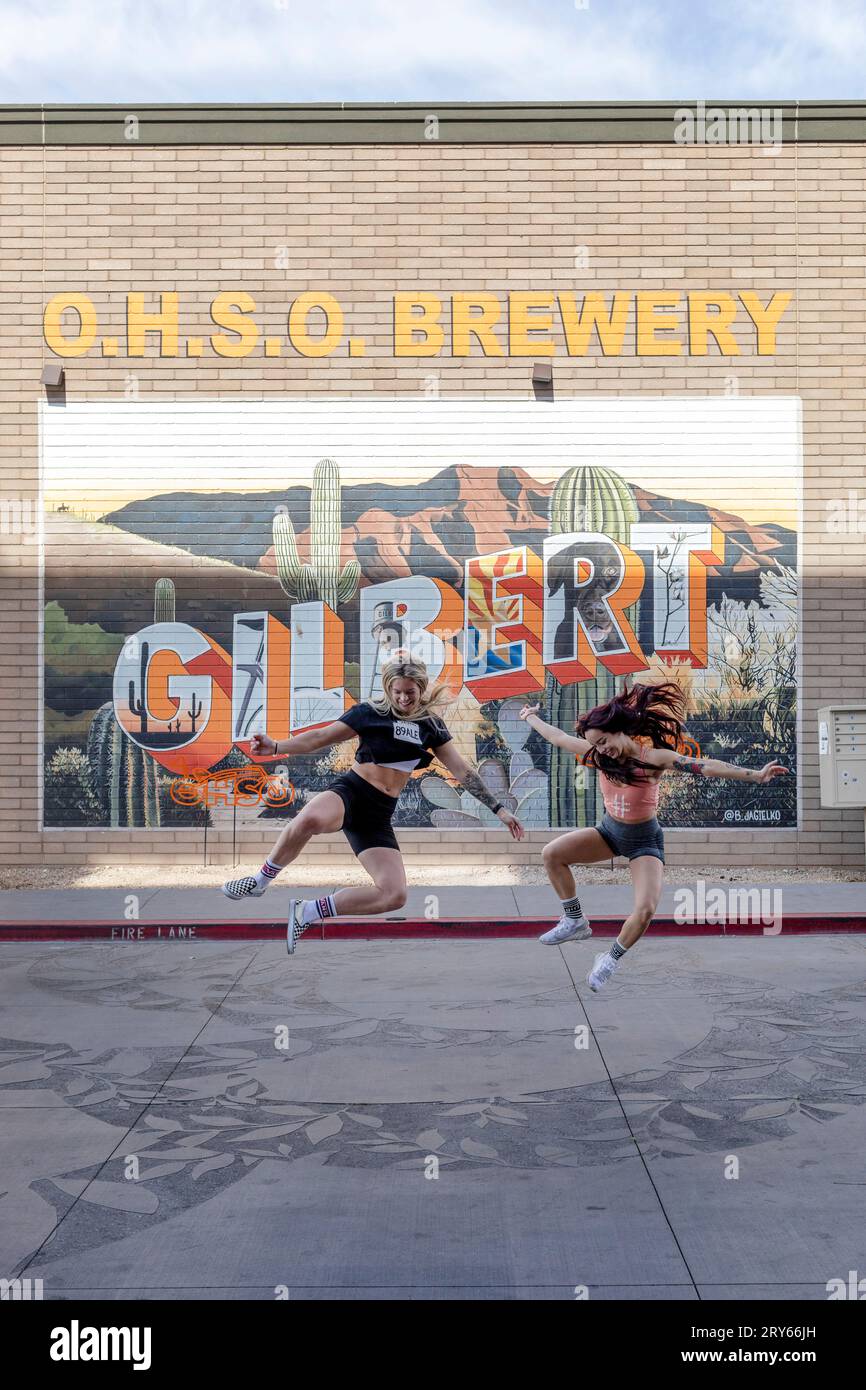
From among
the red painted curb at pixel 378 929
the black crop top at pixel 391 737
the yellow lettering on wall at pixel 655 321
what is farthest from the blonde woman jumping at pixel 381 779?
the yellow lettering on wall at pixel 655 321

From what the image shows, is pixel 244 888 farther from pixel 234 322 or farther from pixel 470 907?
pixel 234 322

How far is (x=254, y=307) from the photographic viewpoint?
15.3m

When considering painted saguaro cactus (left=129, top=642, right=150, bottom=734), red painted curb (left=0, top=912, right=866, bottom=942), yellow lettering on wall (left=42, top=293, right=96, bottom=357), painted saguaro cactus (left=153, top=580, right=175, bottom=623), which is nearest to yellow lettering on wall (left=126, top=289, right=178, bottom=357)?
yellow lettering on wall (left=42, top=293, right=96, bottom=357)

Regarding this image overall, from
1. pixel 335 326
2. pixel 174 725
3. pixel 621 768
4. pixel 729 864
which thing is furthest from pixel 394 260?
pixel 621 768

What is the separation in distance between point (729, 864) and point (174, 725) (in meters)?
7.11

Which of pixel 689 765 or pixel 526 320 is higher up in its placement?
pixel 526 320

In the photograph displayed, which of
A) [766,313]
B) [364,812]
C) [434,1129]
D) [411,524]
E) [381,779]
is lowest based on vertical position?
[434,1129]

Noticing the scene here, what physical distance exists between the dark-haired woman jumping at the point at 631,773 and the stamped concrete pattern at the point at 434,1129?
1.61 meters

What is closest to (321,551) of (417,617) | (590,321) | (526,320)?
(417,617)

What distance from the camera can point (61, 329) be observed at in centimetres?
1559

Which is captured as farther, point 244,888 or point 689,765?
point 244,888

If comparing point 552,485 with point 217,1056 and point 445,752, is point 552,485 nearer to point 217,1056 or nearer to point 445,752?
point 217,1056

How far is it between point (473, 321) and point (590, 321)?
140 cm

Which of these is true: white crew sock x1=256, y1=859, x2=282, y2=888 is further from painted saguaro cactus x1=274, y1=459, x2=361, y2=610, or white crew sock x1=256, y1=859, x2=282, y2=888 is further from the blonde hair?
painted saguaro cactus x1=274, y1=459, x2=361, y2=610
